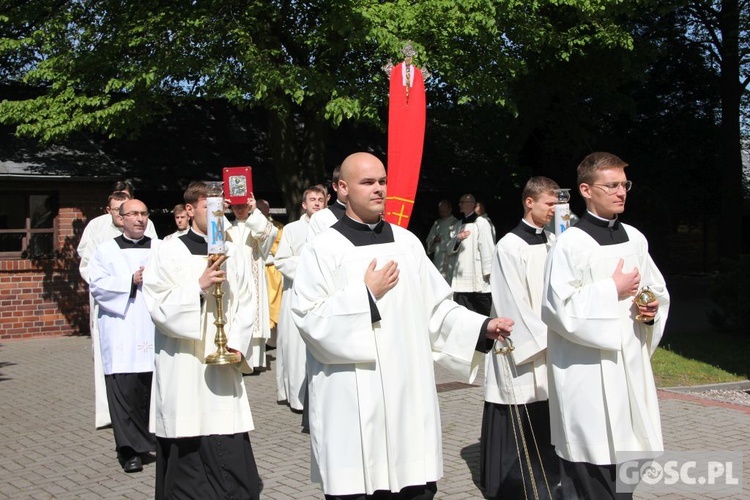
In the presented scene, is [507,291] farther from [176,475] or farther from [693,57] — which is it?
[693,57]

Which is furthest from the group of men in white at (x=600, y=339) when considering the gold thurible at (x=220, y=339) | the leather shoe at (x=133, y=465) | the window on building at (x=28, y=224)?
the window on building at (x=28, y=224)

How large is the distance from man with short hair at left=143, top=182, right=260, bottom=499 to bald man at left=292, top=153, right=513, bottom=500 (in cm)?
124

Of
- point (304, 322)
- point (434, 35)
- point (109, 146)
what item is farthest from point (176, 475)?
point (109, 146)

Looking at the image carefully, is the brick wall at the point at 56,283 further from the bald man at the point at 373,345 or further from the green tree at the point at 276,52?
A: the bald man at the point at 373,345

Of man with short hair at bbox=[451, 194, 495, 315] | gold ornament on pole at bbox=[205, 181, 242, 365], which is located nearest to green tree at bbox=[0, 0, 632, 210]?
man with short hair at bbox=[451, 194, 495, 315]

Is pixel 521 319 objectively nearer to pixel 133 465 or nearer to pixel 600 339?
pixel 600 339

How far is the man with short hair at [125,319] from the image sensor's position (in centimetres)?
752

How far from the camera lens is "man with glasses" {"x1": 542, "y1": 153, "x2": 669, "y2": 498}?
4.86 meters

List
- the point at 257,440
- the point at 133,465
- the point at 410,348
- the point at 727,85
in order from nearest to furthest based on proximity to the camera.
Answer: the point at 410,348, the point at 133,465, the point at 257,440, the point at 727,85

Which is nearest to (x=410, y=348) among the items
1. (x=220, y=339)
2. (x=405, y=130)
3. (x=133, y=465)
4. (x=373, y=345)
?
(x=373, y=345)

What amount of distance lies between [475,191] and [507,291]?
13541 mm

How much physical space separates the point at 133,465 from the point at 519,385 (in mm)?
3195

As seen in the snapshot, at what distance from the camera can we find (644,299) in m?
4.84

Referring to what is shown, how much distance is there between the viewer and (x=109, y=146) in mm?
17594
